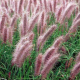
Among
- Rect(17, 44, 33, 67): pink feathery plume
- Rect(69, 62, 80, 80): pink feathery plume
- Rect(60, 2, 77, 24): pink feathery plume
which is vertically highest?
Rect(60, 2, 77, 24): pink feathery plume

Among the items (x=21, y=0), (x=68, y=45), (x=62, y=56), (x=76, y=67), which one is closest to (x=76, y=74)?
(x=76, y=67)

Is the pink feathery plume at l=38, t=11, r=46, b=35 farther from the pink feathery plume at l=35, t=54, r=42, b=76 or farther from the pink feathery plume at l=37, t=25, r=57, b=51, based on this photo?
the pink feathery plume at l=35, t=54, r=42, b=76

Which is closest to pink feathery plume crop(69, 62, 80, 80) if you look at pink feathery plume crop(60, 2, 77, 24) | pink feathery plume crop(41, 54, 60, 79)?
pink feathery plume crop(41, 54, 60, 79)

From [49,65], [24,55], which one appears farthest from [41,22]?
[49,65]

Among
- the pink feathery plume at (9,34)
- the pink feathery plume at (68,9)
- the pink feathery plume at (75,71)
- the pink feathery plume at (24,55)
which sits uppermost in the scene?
the pink feathery plume at (68,9)

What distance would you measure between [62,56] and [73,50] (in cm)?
18

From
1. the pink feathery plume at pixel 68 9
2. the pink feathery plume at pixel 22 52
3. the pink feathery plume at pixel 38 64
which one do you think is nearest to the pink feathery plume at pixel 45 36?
the pink feathery plume at pixel 22 52

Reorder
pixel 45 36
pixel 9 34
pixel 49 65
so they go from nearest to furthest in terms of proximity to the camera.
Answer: pixel 49 65, pixel 45 36, pixel 9 34

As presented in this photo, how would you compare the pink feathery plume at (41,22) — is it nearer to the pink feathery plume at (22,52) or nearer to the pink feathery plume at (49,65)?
the pink feathery plume at (22,52)

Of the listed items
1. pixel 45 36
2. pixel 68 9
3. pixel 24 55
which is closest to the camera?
pixel 24 55

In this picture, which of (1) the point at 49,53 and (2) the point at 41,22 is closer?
(1) the point at 49,53

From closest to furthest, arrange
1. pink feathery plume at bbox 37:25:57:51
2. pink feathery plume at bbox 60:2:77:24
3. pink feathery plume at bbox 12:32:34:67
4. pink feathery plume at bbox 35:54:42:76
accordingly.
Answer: pink feathery plume at bbox 35:54:42:76 → pink feathery plume at bbox 12:32:34:67 → pink feathery plume at bbox 37:25:57:51 → pink feathery plume at bbox 60:2:77:24

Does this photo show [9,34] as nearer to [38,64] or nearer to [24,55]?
[24,55]

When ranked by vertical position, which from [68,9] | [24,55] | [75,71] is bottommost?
[75,71]
